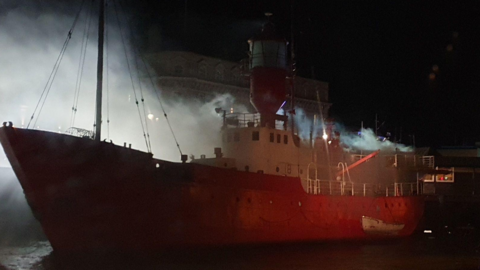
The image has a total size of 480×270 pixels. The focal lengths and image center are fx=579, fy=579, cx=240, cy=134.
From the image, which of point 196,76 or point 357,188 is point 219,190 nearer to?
point 357,188

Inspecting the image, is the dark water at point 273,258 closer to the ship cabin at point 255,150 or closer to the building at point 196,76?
the ship cabin at point 255,150

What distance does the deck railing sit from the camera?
2628 centimetres

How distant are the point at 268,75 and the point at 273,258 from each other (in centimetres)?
853

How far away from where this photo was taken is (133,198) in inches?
728

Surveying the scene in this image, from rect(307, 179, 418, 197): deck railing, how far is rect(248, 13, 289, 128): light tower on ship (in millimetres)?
3533

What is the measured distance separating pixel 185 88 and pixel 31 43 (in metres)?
21.3

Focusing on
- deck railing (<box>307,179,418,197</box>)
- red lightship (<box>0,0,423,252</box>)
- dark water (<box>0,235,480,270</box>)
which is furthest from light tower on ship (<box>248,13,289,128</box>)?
dark water (<box>0,235,480,270</box>)

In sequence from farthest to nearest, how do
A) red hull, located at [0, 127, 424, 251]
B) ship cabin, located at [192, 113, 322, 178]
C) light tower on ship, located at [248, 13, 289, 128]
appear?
light tower on ship, located at [248, 13, 289, 128] → ship cabin, located at [192, 113, 322, 178] → red hull, located at [0, 127, 424, 251]

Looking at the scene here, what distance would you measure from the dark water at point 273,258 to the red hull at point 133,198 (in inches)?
15.5

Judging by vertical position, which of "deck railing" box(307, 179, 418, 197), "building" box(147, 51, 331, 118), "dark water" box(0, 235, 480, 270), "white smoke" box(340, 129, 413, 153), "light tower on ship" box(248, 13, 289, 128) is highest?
"building" box(147, 51, 331, 118)

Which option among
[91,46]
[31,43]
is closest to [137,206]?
[31,43]

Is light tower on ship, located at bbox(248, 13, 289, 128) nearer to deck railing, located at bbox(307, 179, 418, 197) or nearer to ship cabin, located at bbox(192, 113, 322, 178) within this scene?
ship cabin, located at bbox(192, 113, 322, 178)

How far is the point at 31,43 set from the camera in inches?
880

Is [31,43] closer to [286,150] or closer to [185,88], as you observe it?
[286,150]
